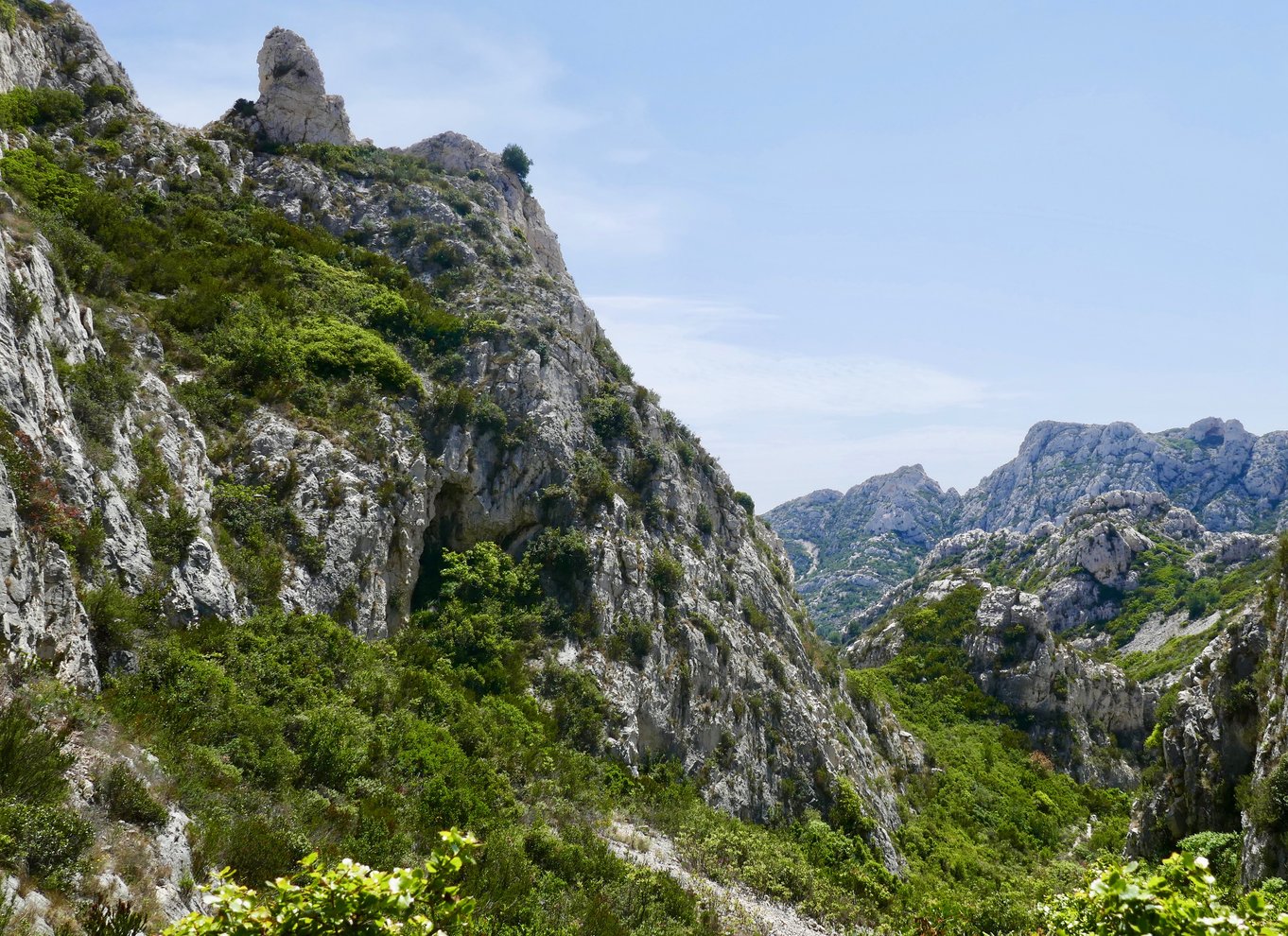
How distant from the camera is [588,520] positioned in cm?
2456

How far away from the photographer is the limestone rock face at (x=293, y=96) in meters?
39.0

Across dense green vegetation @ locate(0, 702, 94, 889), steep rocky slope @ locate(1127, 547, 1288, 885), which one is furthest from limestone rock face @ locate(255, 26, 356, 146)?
steep rocky slope @ locate(1127, 547, 1288, 885)

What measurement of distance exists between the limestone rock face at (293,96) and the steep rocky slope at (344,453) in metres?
0.26

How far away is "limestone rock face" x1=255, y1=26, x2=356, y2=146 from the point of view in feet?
128

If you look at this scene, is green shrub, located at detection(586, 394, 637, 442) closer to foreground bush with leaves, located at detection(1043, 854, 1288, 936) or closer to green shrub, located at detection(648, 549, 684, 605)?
green shrub, located at detection(648, 549, 684, 605)

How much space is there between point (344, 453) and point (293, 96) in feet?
111

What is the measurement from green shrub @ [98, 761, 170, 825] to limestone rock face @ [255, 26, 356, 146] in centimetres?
4326

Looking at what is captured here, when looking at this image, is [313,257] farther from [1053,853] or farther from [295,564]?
[1053,853]

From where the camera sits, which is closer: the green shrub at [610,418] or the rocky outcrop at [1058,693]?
the green shrub at [610,418]

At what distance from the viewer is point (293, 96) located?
3953 cm

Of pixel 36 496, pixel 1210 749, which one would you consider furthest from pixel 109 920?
pixel 1210 749

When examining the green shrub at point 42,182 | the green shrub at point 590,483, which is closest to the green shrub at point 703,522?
the green shrub at point 590,483

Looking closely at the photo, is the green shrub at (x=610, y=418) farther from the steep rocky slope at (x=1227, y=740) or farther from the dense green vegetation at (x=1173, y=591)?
the dense green vegetation at (x=1173, y=591)

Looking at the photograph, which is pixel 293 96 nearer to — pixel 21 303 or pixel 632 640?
pixel 21 303
